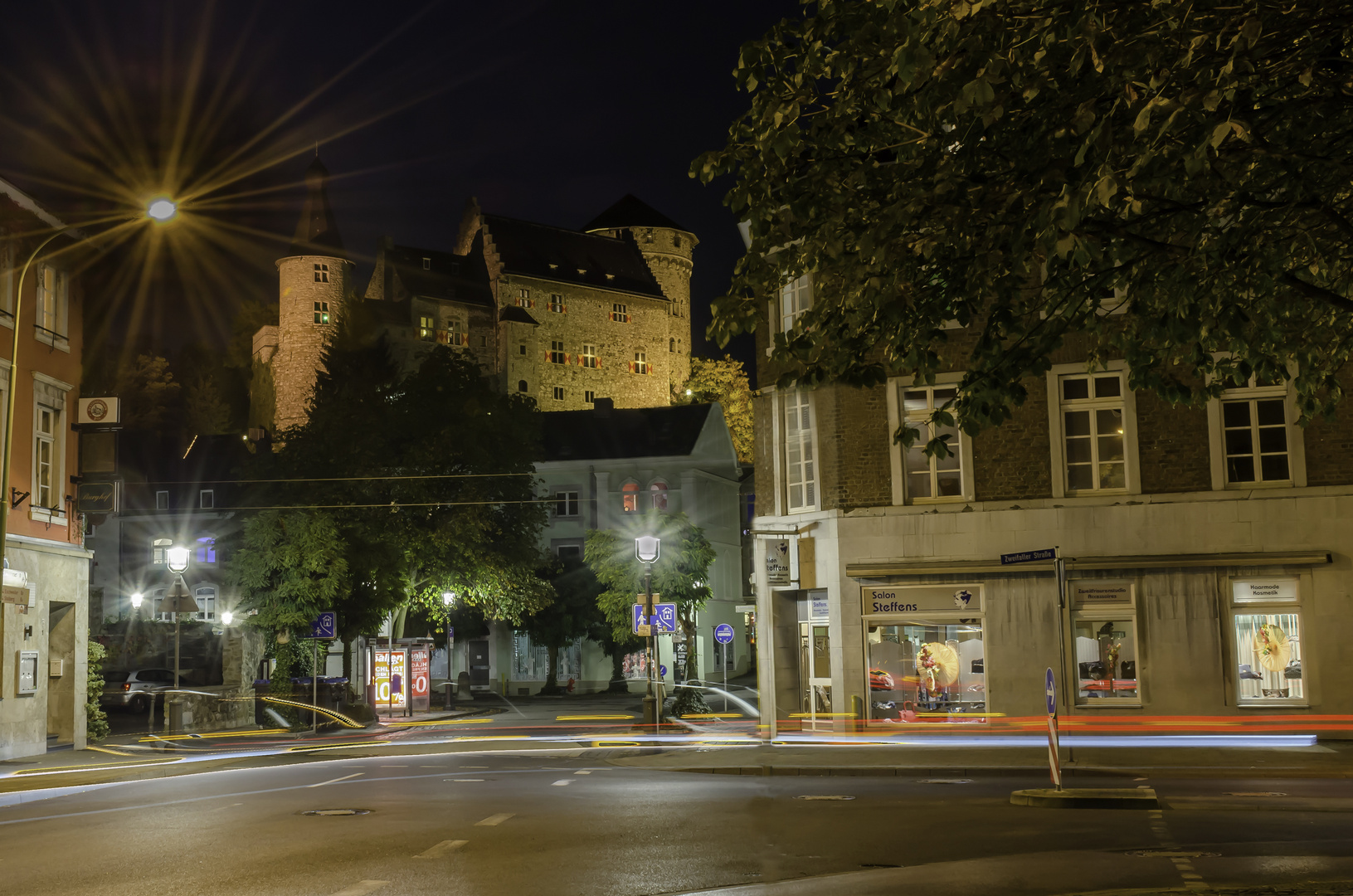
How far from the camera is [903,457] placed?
25750 mm

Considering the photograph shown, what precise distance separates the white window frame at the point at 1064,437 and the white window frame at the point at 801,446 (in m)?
4.54

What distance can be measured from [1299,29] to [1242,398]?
18613 millimetres

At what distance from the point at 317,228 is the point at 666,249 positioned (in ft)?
95.8

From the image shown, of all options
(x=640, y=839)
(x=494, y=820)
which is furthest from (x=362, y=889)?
(x=494, y=820)

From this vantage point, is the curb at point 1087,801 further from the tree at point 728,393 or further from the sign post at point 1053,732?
the tree at point 728,393

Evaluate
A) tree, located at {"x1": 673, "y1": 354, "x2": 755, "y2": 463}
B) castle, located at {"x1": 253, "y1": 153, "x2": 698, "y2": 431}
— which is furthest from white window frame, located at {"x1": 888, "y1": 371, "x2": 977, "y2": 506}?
castle, located at {"x1": 253, "y1": 153, "x2": 698, "y2": 431}

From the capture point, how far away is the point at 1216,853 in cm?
1102

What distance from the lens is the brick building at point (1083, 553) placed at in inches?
930

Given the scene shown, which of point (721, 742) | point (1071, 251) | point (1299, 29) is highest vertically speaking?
point (1299, 29)

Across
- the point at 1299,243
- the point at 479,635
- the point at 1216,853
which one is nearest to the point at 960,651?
the point at 1216,853

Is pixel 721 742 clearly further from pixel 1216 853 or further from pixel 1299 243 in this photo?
pixel 1299 243

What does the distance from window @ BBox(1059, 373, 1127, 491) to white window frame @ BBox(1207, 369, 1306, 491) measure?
153cm

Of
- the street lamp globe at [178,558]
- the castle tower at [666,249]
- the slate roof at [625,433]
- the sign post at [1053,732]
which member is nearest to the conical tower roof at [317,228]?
the castle tower at [666,249]

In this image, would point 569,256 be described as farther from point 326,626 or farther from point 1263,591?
point 1263,591
